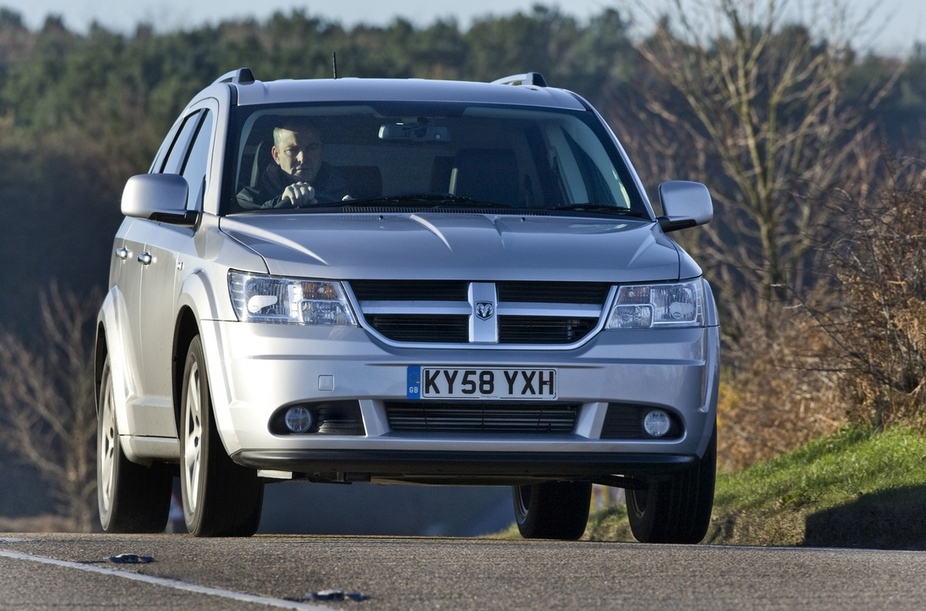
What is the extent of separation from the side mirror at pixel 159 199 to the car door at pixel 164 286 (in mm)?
106

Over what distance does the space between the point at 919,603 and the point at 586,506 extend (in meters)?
4.92

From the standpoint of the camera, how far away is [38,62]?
96.4 m

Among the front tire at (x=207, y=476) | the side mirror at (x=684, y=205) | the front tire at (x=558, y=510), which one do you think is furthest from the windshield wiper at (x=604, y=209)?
the front tire at (x=558, y=510)

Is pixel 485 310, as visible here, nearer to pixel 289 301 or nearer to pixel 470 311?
pixel 470 311

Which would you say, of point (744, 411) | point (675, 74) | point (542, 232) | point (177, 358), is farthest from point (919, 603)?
point (675, 74)

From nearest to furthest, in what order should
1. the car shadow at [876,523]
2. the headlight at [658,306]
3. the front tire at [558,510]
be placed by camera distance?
the headlight at [658,306] < the car shadow at [876,523] < the front tire at [558,510]

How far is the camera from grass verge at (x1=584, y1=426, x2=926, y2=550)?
31.3 ft

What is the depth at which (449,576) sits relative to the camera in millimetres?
6082

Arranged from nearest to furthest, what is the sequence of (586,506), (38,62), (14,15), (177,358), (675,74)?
(177,358) → (586,506) → (675,74) → (38,62) → (14,15)

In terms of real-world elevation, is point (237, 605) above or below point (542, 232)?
below

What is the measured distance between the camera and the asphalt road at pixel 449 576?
5488 mm

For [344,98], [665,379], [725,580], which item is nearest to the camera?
[725,580]

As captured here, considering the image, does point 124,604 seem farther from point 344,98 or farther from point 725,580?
A: point 344,98

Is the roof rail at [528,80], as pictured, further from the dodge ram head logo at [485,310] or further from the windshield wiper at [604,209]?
the dodge ram head logo at [485,310]
